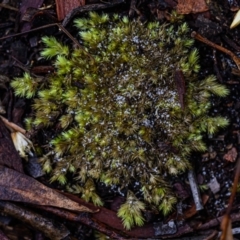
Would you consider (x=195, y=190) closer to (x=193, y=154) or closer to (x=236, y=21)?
(x=193, y=154)

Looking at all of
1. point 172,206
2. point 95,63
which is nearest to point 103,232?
point 172,206

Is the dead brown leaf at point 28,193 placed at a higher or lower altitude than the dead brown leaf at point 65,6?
lower

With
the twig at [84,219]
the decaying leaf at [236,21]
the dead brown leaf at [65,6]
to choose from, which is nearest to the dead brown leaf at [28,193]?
the twig at [84,219]

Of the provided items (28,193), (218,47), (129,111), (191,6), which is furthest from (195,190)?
(191,6)

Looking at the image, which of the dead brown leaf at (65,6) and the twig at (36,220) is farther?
the dead brown leaf at (65,6)

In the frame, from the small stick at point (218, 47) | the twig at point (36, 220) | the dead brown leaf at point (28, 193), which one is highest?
the small stick at point (218, 47)

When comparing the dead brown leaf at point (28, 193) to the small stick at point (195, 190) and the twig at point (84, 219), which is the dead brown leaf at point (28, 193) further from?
the small stick at point (195, 190)

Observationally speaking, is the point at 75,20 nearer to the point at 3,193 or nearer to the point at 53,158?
the point at 53,158
